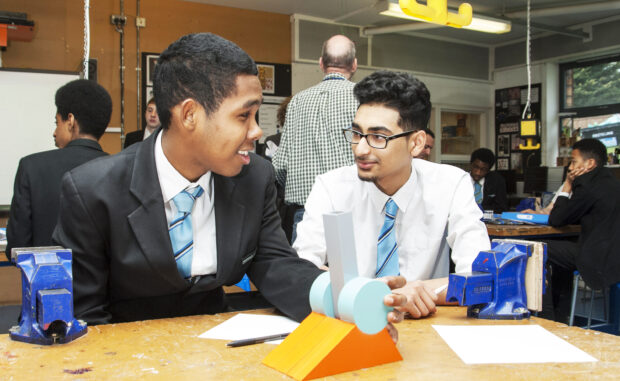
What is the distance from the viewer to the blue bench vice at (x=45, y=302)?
1.05m

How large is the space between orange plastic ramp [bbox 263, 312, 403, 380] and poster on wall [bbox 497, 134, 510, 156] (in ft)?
26.2

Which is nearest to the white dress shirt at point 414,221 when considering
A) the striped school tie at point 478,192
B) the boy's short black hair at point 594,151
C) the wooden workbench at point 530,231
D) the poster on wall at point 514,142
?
the wooden workbench at point 530,231

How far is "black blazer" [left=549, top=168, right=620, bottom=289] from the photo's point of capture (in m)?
3.62

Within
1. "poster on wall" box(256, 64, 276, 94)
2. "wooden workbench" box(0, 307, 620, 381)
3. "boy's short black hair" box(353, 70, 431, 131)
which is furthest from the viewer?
"poster on wall" box(256, 64, 276, 94)

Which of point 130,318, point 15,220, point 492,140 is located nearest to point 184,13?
point 15,220

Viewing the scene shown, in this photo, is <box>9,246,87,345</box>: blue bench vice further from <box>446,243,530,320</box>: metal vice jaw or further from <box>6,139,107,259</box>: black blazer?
<box>6,139,107,259</box>: black blazer

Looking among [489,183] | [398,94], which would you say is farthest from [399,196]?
[489,183]

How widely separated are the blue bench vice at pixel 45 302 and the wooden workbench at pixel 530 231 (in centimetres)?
303

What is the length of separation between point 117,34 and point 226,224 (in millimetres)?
5259

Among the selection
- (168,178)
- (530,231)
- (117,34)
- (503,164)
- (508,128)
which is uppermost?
(117,34)

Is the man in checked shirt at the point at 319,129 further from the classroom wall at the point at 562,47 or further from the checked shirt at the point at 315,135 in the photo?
the classroom wall at the point at 562,47

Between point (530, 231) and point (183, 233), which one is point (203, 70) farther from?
point (530, 231)

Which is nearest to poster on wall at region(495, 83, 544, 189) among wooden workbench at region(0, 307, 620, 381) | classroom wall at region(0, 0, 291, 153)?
classroom wall at region(0, 0, 291, 153)

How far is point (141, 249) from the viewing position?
126 centimetres
